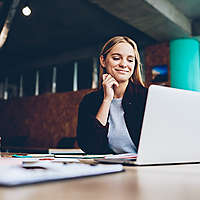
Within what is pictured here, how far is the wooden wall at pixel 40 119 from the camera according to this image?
311 inches

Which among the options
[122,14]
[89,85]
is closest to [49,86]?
[89,85]

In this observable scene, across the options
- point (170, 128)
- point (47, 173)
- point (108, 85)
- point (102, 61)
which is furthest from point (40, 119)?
point (47, 173)

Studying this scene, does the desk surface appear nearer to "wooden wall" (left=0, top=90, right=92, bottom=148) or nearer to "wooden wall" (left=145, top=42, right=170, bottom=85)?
"wooden wall" (left=145, top=42, right=170, bottom=85)

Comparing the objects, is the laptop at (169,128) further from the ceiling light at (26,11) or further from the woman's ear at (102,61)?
the ceiling light at (26,11)

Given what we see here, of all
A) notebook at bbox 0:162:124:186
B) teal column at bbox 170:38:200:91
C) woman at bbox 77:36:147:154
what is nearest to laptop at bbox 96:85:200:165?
notebook at bbox 0:162:124:186

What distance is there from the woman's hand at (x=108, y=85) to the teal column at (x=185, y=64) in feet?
15.3

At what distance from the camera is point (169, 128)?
0.95 m

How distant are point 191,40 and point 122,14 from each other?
6.59 ft

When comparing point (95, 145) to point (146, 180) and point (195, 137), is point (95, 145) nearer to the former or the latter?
point (195, 137)

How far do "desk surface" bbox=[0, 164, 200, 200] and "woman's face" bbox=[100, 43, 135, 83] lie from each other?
1328mm

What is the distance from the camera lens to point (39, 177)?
1.68ft

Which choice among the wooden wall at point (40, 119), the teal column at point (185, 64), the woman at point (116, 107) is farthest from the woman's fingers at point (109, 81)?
the wooden wall at point (40, 119)

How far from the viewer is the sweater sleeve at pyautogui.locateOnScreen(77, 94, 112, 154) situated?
1637 millimetres

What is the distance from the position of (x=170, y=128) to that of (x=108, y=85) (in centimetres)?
86
